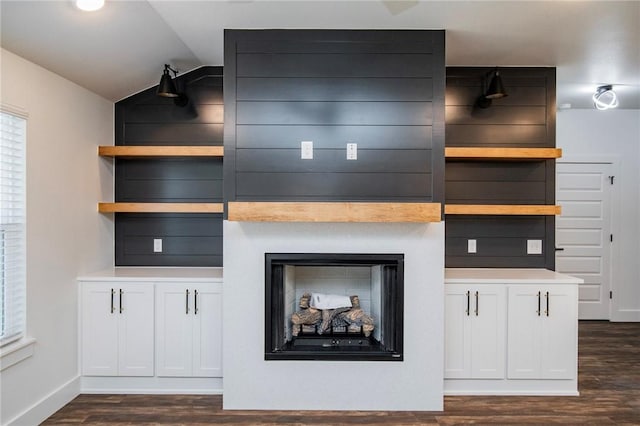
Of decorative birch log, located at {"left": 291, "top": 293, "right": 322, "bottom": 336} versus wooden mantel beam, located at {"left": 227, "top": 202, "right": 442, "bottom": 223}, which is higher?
wooden mantel beam, located at {"left": 227, "top": 202, "right": 442, "bottom": 223}

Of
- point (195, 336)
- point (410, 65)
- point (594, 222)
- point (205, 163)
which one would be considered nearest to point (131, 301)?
point (195, 336)

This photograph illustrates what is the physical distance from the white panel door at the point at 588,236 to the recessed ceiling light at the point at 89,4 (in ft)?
17.2

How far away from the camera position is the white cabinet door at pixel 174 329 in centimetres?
331

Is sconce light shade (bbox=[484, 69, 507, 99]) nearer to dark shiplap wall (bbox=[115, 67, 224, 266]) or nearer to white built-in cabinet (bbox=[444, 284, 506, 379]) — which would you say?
white built-in cabinet (bbox=[444, 284, 506, 379])

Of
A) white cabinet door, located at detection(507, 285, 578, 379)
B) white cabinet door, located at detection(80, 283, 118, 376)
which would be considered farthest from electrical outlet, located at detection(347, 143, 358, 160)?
white cabinet door, located at detection(80, 283, 118, 376)

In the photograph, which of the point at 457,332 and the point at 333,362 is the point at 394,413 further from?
the point at 457,332

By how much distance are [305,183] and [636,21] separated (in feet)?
7.89

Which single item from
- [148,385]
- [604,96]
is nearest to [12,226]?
[148,385]

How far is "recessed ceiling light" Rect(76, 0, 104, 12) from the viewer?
2.33 metres

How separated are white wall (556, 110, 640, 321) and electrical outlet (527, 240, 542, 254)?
2.04m

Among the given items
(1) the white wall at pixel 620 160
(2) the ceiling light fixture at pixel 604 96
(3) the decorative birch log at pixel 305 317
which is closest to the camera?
(3) the decorative birch log at pixel 305 317

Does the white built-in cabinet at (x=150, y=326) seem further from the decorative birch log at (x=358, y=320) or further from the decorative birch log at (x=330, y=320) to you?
the decorative birch log at (x=358, y=320)

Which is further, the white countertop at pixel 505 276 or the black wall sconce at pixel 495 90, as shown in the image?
the black wall sconce at pixel 495 90

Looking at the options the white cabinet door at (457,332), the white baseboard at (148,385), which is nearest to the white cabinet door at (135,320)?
the white baseboard at (148,385)
